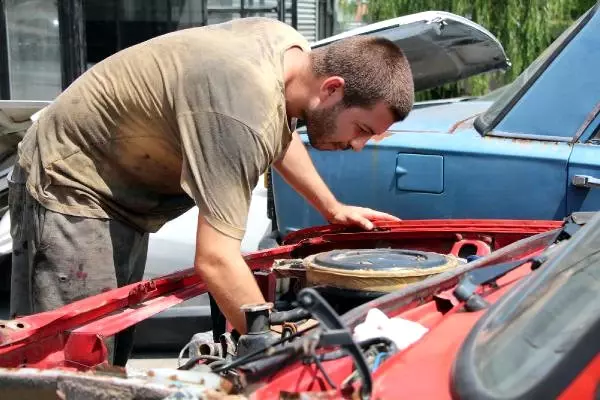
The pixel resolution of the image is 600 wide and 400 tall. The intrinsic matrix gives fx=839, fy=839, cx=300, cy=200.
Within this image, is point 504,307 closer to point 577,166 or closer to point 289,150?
point 289,150

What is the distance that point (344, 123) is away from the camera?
2.44 m

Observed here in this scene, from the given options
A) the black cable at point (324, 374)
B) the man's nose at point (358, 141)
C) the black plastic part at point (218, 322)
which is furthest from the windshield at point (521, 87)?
the black cable at point (324, 374)

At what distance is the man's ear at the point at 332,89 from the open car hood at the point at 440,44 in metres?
1.25

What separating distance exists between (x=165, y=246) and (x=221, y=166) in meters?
2.12

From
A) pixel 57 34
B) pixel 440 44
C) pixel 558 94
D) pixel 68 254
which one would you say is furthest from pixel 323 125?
pixel 57 34

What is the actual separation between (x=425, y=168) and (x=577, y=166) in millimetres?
602

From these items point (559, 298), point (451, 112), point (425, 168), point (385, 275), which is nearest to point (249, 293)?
point (385, 275)

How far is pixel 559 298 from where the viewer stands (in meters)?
1.64

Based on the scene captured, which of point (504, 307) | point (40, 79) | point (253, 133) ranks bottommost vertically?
point (40, 79)

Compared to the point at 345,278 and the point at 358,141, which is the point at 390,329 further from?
the point at 358,141

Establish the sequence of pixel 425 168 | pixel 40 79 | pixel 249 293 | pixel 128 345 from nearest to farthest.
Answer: pixel 249 293
pixel 128 345
pixel 425 168
pixel 40 79

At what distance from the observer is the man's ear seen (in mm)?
2373

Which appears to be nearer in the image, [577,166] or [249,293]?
[249,293]

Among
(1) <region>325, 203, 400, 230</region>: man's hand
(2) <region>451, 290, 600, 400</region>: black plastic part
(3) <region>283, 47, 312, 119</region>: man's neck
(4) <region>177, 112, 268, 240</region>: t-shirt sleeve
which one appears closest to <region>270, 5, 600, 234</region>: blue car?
(1) <region>325, 203, 400, 230</region>: man's hand
